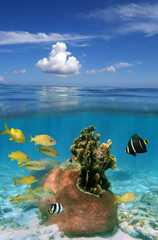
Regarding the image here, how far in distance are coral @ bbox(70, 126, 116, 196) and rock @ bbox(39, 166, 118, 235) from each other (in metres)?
0.52

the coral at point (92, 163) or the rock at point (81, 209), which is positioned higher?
the coral at point (92, 163)

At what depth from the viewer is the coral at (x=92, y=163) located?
511cm

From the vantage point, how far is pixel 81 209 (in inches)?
226

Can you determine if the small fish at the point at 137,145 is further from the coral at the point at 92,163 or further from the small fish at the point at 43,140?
the small fish at the point at 43,140

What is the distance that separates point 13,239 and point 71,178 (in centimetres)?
293

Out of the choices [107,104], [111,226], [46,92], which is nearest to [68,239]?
[111,226]

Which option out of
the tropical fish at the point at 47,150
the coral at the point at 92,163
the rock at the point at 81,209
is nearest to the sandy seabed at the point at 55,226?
the rock at the point at 81,209

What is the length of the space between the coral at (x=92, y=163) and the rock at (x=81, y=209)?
0.52 m

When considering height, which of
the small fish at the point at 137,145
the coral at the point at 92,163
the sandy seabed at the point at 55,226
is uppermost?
the small fish at the point at 137,145

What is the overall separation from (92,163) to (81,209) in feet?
5.52

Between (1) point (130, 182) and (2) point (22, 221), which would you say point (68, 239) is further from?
(1) point (130, 182)

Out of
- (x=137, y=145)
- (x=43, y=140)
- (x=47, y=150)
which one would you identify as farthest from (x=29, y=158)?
(x=137, y=145)

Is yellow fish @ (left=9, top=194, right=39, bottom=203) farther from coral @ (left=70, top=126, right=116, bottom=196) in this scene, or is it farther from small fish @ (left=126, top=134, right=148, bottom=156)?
small fish @ (left=126, top=134, right=148, bottom=156)

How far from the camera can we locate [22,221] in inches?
296
